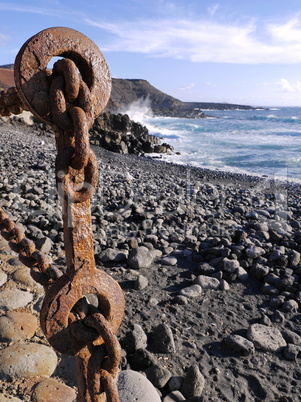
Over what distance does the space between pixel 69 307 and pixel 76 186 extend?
1.09ft

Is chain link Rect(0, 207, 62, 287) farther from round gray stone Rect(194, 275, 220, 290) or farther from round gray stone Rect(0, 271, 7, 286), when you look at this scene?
round gray stone Rect(194, 275, 220, 290)

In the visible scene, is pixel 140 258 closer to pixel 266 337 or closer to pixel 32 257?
pixel 266 337

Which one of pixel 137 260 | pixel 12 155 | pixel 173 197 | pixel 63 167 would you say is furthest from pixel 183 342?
pixel 12 155

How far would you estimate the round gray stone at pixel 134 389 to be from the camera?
1992 mm

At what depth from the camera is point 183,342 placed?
290 centimetres

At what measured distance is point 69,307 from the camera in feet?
3.15

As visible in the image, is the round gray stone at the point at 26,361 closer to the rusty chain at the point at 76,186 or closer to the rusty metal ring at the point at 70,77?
the rusty chain at the point at 76,186

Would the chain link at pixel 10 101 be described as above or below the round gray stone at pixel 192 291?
above

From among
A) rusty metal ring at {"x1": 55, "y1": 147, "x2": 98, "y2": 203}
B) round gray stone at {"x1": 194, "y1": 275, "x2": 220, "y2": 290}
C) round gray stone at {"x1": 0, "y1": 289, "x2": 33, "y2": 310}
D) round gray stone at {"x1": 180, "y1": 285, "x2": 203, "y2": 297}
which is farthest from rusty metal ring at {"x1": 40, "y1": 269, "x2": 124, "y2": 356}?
round gray stone at {"x1": 194, "y1": 275, "x2": 220, "y2": 290}

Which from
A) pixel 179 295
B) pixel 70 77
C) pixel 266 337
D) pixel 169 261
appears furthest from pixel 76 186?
pixel 169 261

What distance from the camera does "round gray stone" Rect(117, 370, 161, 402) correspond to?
1.99 meters

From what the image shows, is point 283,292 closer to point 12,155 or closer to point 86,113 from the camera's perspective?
point 86,113

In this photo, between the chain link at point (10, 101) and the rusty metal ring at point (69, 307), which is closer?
the rusty metal ring at point (69, 307)

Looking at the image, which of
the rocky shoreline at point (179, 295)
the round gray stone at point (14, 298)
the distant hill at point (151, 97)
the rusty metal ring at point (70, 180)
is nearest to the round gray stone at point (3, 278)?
the rocky shoreline at point (179, 295)
